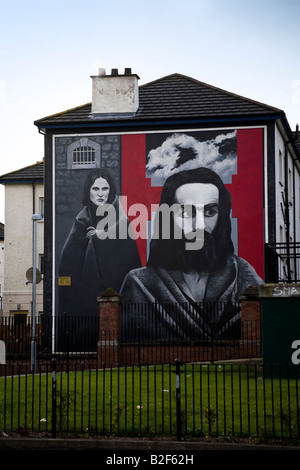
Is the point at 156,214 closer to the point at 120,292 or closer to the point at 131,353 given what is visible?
the point at 120,292

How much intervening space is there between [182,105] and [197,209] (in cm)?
460

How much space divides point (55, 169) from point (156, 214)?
4790mm

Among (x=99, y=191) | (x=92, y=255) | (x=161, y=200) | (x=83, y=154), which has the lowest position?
(x=92, y=255)

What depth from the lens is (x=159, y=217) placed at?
102 ft

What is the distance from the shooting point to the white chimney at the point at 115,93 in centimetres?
3225

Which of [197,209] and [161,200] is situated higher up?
[161,200]

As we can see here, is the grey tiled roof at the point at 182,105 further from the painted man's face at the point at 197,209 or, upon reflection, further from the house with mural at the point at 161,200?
the painted man's face at the point at 197,209

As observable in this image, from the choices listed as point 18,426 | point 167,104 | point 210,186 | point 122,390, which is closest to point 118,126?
point 167,104

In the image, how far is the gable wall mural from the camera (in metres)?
30.5

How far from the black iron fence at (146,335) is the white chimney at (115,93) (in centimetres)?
837

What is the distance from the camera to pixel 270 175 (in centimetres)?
3052

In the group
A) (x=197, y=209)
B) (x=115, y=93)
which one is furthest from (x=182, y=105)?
(x=197, y=209)

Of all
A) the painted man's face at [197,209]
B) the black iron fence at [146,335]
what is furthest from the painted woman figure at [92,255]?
the painted man's face at [197,209]

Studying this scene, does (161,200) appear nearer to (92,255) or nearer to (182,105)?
(92,255)
